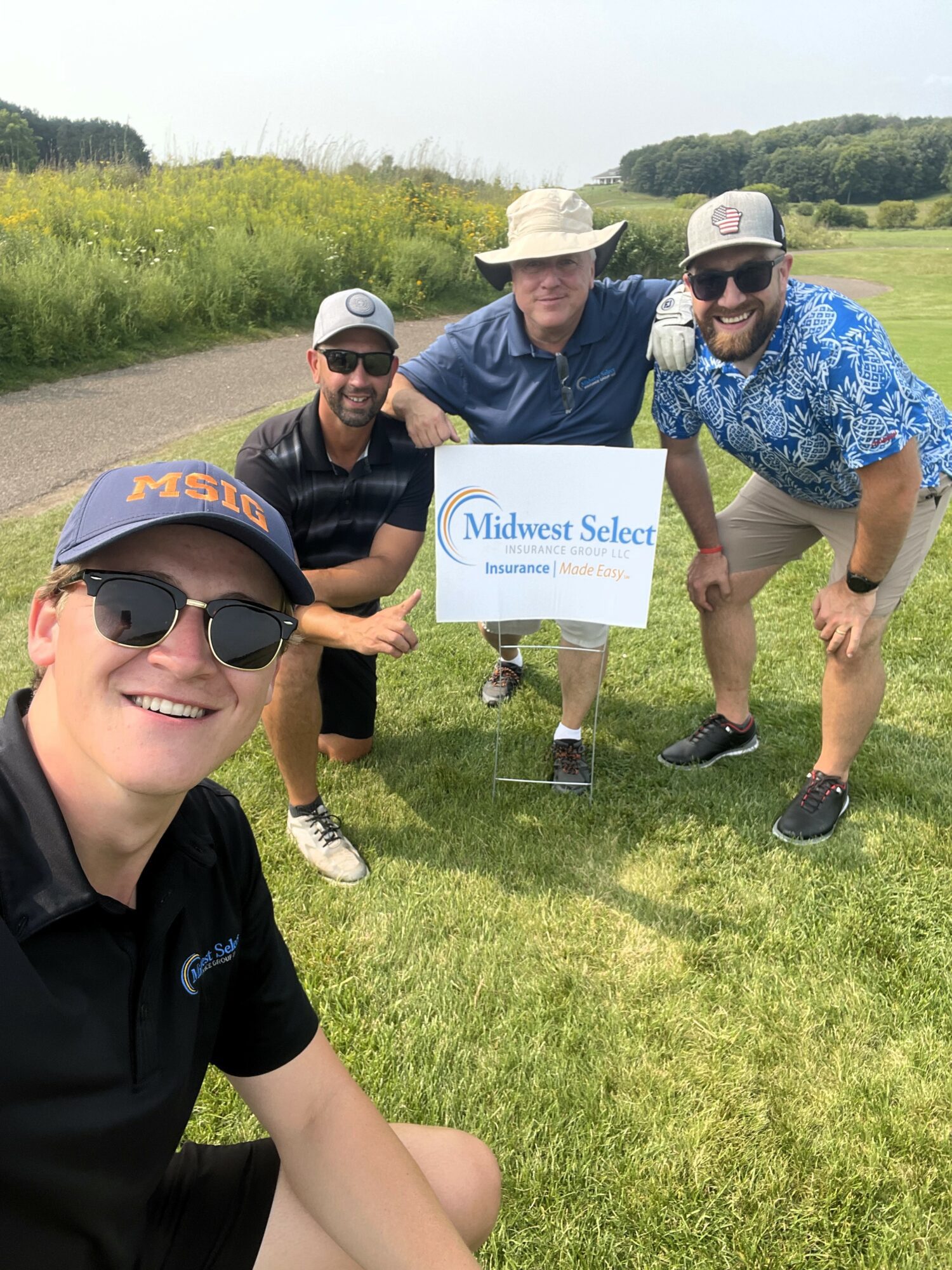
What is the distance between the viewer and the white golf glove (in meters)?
3.31

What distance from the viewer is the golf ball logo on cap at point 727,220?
292 cm

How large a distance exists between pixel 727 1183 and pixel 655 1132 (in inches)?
8.5

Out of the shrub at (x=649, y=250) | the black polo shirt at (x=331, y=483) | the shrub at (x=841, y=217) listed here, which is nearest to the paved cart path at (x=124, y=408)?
the black polo shirt at (x=331, y=483)

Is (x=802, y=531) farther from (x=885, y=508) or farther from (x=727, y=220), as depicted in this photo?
(x=727, y=220)

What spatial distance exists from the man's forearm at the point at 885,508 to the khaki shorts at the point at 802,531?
6.3 inches

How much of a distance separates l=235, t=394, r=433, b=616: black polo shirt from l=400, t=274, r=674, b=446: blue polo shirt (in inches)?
12.4

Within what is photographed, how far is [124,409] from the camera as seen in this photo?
414 inches

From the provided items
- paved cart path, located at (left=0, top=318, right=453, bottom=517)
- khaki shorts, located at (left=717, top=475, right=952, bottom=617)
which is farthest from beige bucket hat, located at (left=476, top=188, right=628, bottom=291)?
paved cart path, located at (left=0, top=318, right=453, bottom=517)

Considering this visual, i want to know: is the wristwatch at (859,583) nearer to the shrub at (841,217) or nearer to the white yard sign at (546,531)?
the white yard sign at (546,531)

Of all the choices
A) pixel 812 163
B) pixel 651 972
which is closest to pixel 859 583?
pixel 651 972

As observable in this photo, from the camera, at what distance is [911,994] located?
2.79m

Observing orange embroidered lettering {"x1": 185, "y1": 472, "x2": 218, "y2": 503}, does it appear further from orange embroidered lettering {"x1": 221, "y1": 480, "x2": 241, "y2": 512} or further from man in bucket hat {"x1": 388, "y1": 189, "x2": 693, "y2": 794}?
man in bucket hat {"x1": 388, "y1": 189, "x2": 693, "y2": 794}

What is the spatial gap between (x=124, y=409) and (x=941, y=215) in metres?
63.9

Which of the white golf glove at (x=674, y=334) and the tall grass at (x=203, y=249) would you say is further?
the tall grass at (x=203, y=249)
